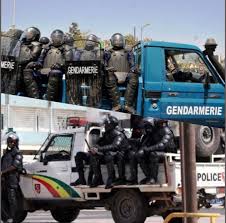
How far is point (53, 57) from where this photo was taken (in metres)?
6.06

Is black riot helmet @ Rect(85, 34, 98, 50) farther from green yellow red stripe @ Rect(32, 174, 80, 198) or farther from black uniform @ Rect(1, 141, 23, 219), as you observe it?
green yellow red stripe @ Rect(32, 174, 80, 198)

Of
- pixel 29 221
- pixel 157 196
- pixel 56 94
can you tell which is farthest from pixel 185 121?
pixel 29 221

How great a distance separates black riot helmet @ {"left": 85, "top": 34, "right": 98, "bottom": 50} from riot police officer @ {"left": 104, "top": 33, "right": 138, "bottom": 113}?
0.64 ft

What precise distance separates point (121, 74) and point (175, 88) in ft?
1.66

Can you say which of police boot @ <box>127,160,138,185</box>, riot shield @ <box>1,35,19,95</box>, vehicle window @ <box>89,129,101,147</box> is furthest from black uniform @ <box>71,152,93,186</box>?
riot shield @ <box>1,35,19,95</box>

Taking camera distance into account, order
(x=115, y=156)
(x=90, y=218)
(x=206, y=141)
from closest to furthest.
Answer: (x=206, y=141), (x=115, y=156), (x=90, y=218)

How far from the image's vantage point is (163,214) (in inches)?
435

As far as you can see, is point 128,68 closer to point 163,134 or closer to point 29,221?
point 163,134

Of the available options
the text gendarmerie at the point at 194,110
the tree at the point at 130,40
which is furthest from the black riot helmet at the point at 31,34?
the text gendarmerie at the point at 194,110

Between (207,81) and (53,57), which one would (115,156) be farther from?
(53,57)

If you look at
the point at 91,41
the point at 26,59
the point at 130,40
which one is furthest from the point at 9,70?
the point at 130,40

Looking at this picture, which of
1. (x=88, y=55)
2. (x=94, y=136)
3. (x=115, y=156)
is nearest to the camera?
(x=88, y=55)

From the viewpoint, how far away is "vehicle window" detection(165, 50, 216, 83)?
20.5ft

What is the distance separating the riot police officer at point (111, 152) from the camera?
1049 cm
